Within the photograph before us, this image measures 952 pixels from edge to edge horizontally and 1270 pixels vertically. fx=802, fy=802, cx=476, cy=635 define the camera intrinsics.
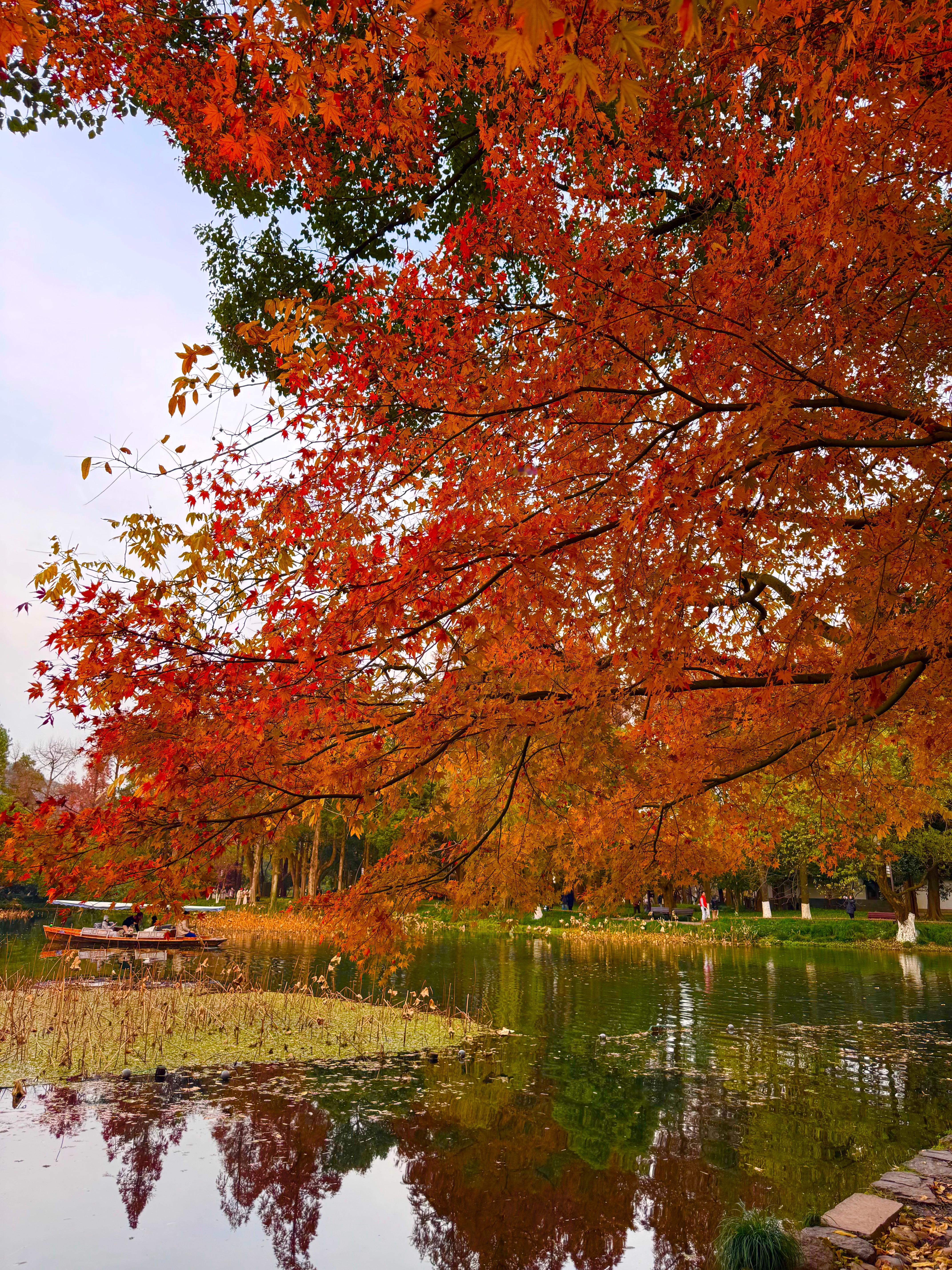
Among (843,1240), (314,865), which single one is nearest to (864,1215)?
(843,1240)

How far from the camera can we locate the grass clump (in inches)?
214

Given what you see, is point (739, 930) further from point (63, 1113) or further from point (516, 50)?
point (516, 50)

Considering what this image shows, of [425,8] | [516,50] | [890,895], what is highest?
[425,8]

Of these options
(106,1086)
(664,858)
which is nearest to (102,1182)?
(106,1086)

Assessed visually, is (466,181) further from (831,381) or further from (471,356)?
(831,381)

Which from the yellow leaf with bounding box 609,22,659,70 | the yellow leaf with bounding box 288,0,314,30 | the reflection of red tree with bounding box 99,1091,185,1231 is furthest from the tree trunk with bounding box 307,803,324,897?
the yellow leaf with bounding box 609,22,659,70

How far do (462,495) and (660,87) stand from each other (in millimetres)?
4445

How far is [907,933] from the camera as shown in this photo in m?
29.9

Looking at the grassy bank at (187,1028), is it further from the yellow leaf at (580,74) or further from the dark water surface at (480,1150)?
the yellow leaf at (580,74)

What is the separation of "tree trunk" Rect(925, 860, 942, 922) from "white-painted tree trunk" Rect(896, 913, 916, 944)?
595 centimetres

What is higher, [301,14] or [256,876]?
[301,14]

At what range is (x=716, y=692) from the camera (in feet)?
29.0

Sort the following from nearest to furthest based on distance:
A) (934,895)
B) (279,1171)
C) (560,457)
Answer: (560,457)
(279,1171)
(934,895)

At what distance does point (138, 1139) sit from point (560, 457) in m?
8.08
